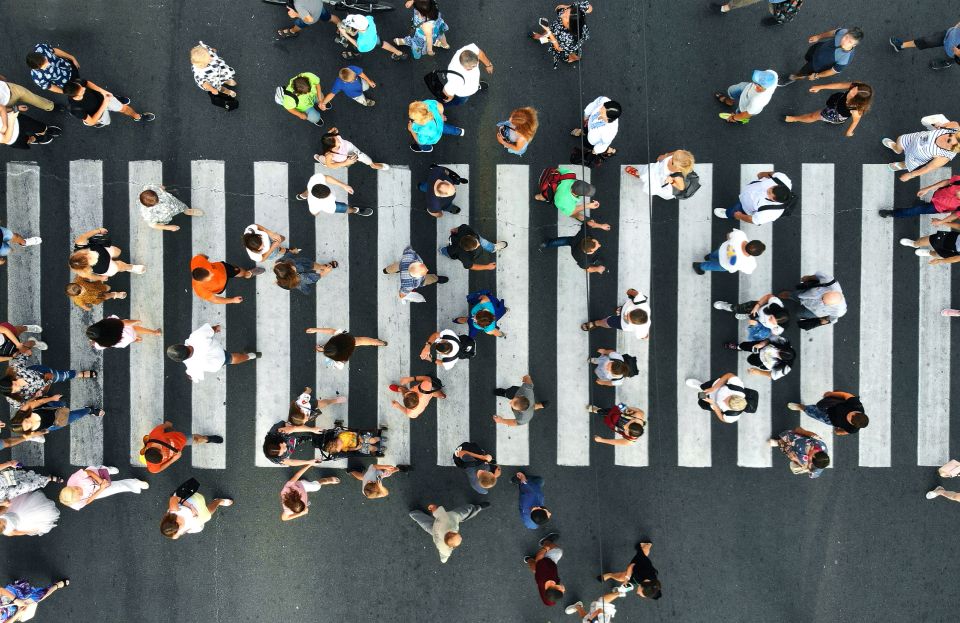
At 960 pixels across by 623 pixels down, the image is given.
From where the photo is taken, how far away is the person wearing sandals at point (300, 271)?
6.26 metres

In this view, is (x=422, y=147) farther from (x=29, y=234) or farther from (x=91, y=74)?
(x=29, y=234)

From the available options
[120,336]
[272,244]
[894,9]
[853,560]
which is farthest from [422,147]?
[853,560]

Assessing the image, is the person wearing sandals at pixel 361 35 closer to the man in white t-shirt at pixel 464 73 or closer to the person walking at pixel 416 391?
the man in white t-shirt at pixel 464 73

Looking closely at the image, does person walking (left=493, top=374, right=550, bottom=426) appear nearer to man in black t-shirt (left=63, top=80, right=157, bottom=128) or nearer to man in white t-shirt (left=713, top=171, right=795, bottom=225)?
man in white t-shirt (left=713, top=171, right=795, bottom=225)

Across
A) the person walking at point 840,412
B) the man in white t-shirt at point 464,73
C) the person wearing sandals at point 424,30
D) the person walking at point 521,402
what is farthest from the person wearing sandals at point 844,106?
the person walking at point 521,402

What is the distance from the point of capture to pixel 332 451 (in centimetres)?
647

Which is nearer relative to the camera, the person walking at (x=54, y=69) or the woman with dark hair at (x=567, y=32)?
the person walking at (x=54, y=69)

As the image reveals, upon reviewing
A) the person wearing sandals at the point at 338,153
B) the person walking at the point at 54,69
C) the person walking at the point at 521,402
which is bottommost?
the person walking at the point at 521,402

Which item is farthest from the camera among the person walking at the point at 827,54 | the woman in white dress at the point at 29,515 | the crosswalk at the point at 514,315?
the crosswalk at the point at 514,315

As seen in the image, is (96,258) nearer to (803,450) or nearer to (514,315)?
(514,315)

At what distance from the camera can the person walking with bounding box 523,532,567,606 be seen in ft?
21.3

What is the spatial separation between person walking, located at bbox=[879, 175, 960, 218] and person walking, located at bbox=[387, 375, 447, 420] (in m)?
6.50

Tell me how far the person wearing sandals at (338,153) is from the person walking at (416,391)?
9.47 ft

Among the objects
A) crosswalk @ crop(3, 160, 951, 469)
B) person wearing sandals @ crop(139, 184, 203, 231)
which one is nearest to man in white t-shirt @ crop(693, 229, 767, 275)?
crosswalk @ crop(3, 160, 951, 469)
